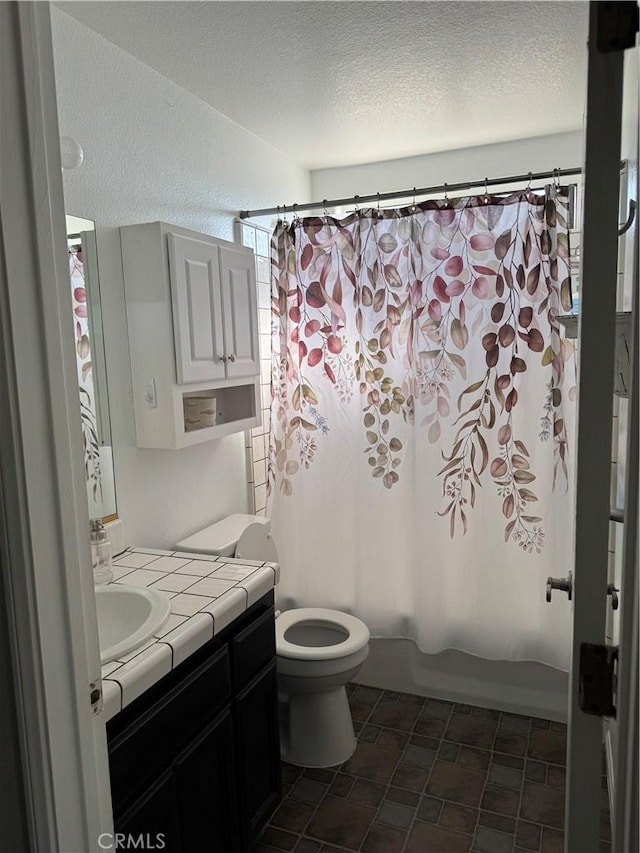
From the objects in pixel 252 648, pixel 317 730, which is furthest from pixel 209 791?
pixel 317 730

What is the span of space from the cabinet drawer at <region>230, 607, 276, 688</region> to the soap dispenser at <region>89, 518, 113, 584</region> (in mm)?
423

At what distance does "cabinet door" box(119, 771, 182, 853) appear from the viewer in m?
1.35

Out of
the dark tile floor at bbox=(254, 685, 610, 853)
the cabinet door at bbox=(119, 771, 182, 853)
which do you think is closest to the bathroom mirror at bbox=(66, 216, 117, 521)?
the cabinet door at bbox=(119, 771, 182, 853)

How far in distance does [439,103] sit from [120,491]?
1.91 m

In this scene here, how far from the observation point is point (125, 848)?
4.33ft

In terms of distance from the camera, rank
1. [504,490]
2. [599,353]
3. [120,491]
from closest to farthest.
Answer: [599,353] → [120,491] → [504,490]

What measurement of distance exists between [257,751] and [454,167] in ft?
8.85

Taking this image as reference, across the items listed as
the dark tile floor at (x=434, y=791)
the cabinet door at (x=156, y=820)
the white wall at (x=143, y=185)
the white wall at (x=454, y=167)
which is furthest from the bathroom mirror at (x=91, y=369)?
the white wall at (x=454, y=167)

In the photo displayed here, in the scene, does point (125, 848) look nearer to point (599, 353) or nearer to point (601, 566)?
point (601, 566)

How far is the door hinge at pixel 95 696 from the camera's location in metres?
1.04

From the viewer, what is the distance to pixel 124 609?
1.70 meters

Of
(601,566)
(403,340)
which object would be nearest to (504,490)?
(403,340)

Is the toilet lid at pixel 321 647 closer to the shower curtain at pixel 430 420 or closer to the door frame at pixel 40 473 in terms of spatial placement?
the shower curtain at pixel 430 420

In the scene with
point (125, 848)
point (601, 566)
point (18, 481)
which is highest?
point (18, 481)
